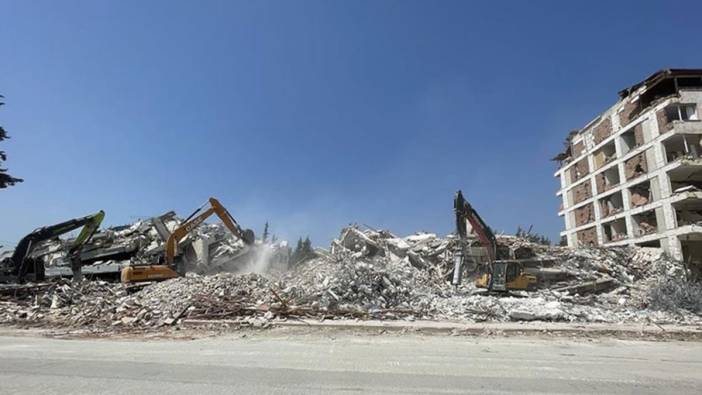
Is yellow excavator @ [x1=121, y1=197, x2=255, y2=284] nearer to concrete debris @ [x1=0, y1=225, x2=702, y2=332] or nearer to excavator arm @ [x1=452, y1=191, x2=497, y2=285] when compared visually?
concrete debris @ [x1=0, y1=225, x2=702, y2=332]

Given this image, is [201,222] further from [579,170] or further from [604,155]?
[579,170]

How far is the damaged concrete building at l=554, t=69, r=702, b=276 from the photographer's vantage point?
33344mm

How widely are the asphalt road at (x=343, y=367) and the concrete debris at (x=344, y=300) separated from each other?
3.95 meters

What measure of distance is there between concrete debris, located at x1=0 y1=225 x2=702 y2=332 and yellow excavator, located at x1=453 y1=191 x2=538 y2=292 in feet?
1.65

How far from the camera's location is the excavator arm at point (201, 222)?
21.5m

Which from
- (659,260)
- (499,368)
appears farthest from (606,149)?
(499,368)

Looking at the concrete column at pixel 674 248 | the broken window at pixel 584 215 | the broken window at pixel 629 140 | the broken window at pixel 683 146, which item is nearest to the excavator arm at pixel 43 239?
the concrete column at pixel 674 248

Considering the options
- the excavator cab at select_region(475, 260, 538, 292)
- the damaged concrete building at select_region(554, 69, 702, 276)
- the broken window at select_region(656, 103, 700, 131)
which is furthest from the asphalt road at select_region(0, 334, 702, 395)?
the broken window at select_region(656, 103, 700, 131)

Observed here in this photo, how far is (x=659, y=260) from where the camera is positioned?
2948 centimetres

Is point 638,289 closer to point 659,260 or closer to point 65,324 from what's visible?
point 659,260

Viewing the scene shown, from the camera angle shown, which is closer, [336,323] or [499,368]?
[499,368]

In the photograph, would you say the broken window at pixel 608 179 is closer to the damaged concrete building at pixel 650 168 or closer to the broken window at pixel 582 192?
the damaged concrete building at pixel 650 168

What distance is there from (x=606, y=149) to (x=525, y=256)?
2463 centimetres

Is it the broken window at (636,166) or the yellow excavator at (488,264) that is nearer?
the yellow excavator at (488,264)
